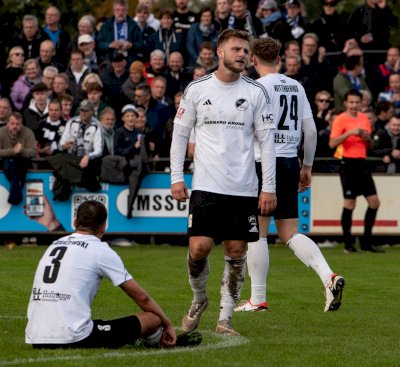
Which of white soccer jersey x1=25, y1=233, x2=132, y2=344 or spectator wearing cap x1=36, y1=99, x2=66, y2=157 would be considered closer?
white soccer jersey x1=25, y1=233, x2=132, y2=344

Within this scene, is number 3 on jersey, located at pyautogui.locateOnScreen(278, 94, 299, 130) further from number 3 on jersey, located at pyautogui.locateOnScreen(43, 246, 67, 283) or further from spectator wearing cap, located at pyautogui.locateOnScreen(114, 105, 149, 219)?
spectator wearing cap, located at pyautogui.locateOnScreen(114, 105, 149, 219)

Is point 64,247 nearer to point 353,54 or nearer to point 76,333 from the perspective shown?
point 76,333

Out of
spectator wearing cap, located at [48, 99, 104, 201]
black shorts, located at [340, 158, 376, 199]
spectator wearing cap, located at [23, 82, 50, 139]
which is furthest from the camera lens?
spectator wearing cap, located at [23, 82, 50, 139]

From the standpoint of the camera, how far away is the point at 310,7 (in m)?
45.2

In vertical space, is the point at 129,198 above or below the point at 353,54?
below

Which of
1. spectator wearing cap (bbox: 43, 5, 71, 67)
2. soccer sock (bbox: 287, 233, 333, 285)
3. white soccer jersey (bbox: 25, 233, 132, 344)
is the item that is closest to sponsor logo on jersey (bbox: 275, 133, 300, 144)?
soccer sock (bbox: 287, 233, 333, 285)

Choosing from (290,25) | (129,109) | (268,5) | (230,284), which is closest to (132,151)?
(129,109)

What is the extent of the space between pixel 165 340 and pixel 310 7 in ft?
121

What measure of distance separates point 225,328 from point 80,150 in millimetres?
10542

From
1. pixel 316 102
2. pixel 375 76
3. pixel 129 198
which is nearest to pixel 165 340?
pixel 129 198

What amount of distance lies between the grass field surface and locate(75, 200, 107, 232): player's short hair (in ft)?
2.80

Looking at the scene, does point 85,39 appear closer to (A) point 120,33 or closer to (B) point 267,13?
(A) point 120,33

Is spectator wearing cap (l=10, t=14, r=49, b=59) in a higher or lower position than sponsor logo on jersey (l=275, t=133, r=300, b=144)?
higher

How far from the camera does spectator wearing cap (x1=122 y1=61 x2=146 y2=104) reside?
72.8 feet
